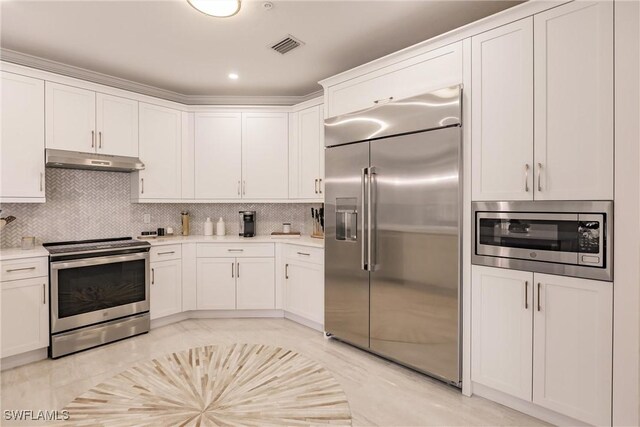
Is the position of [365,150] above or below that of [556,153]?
above

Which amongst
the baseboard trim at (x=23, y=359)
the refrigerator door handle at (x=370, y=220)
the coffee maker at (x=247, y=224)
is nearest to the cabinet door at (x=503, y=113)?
the refrigerator door handle at (x=370, y=220)

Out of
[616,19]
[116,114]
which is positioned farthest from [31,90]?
[616,19]

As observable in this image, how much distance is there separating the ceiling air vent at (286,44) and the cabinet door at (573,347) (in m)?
2.53

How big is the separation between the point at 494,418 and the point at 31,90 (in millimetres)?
4369

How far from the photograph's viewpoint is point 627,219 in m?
1.75

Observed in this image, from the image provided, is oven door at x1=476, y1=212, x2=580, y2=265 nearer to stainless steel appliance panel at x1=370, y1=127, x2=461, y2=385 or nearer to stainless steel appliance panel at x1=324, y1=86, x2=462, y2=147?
stainless steel appliance panel at x1=370, y1=127, x2=461, y2=385

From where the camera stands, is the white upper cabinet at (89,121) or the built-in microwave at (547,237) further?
the white upper cabinet at (89,121)

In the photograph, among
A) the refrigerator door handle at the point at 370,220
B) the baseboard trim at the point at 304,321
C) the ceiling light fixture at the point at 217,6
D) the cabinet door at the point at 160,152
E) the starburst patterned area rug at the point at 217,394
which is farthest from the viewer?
the cabinet door at the point at 160,152

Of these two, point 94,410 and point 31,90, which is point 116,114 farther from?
point 94,410

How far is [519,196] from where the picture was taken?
2.11 metres

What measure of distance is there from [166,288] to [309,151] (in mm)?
2190

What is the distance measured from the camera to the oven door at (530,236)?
1.93 metres

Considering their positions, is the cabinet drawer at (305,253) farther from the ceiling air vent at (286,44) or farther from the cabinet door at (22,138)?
the cabinet door at (22,138)

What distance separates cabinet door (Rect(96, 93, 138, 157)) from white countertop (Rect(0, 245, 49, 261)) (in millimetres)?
1085
